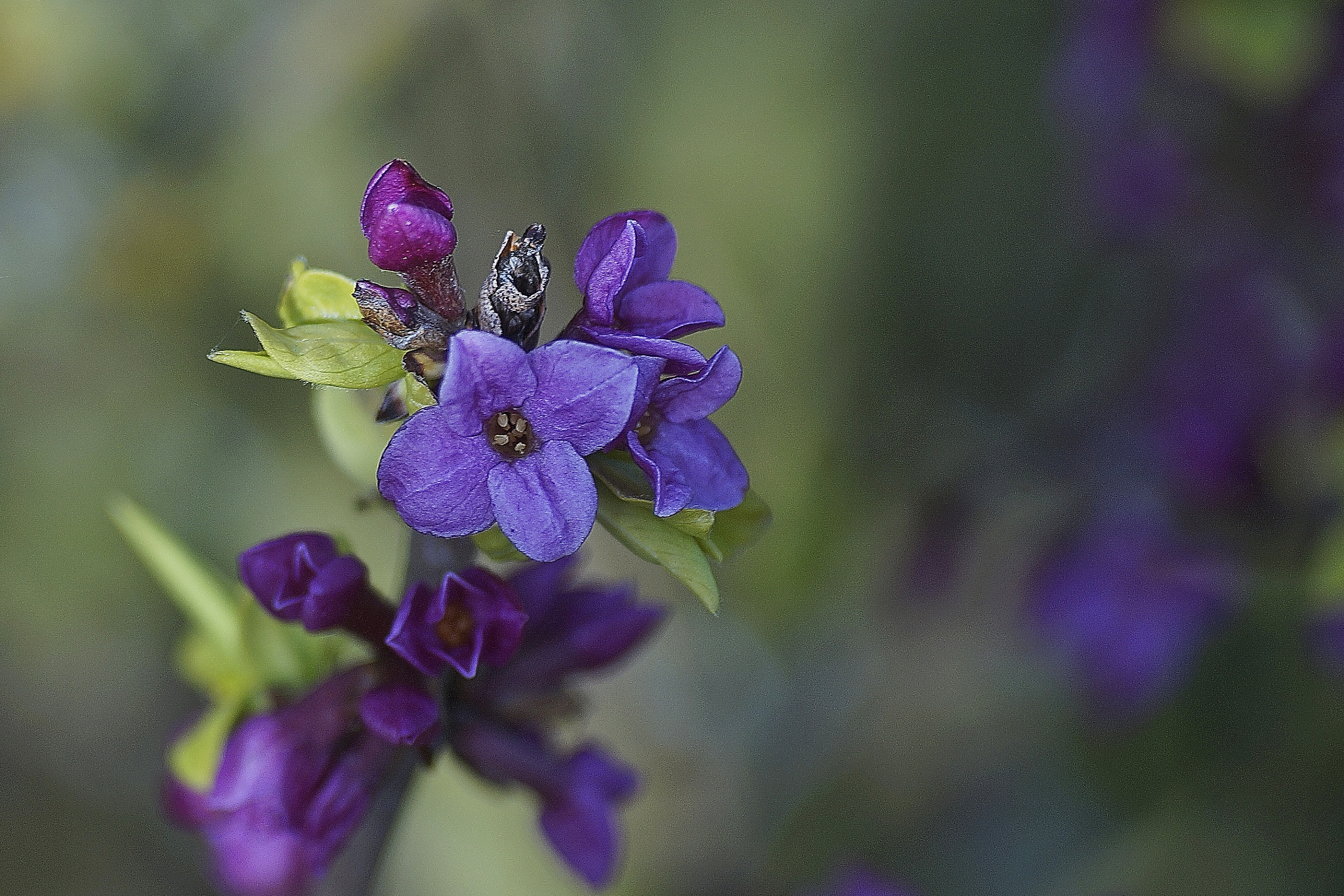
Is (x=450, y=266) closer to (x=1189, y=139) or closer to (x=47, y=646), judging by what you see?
(x=1189, y=139)

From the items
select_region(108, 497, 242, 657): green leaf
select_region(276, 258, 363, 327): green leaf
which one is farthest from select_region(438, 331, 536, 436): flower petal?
select_region(108, 497, 242, 657): green leaf

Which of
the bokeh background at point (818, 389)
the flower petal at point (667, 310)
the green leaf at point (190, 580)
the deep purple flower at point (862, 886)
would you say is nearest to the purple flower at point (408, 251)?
the flower petal at point (667, 310)

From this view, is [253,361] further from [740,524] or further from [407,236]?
[740,524]

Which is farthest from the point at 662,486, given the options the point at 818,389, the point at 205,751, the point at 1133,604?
the point at 818,389

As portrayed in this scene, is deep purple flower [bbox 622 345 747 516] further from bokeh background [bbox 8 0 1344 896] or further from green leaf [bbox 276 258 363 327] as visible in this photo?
bokeh background [bbox 8 0 1344 896]

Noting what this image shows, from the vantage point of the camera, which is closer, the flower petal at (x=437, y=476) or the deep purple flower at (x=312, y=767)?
the flower petal at (x=437, y=476)

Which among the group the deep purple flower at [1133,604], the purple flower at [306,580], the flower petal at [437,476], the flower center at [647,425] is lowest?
the purple flower at [306,580]

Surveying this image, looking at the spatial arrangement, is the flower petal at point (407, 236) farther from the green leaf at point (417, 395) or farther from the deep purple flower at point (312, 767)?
the deep purple flower at point (312, 767)
